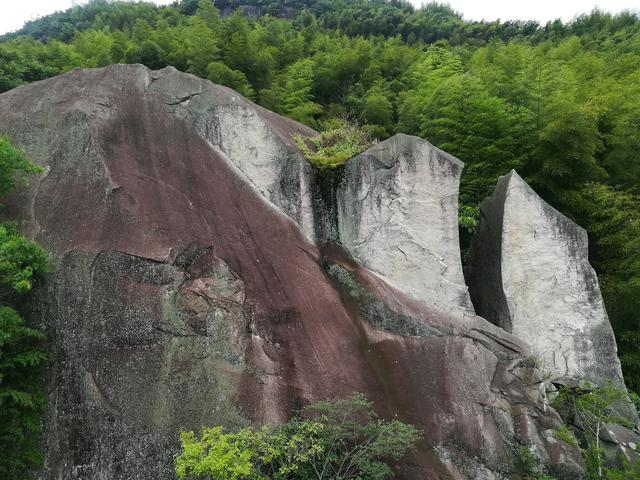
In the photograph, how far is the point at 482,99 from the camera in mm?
13047

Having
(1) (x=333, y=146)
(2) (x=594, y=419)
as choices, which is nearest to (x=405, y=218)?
(1) (x=333, y=146)

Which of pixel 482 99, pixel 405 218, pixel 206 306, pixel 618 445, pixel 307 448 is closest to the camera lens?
pixel 307 448

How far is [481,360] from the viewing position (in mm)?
7672

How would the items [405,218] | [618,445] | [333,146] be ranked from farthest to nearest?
[333,146] < [405,218] < [618,445]

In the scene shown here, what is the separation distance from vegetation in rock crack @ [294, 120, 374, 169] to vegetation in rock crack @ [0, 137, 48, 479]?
4753mm

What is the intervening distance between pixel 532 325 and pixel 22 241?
28.7 ft

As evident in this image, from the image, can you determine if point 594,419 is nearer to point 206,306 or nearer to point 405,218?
point 405,218

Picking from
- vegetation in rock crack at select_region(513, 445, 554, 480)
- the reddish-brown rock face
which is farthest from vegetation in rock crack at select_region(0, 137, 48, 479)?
vegetation in rock crack at select_region(513, 445, 554, 480)

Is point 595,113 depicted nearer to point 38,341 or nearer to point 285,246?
point 285,246

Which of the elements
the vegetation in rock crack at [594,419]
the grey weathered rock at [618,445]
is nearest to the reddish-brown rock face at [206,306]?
the vegetation in rock crack at [594,419]

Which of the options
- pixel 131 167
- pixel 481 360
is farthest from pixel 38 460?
pixel 481 360

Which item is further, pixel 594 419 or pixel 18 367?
pixel 594 419

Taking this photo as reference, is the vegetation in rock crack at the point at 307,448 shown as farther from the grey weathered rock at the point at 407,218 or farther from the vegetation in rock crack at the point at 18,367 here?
the grey weathered rock at the point at 407,218

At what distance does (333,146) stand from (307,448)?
18.3 ft
